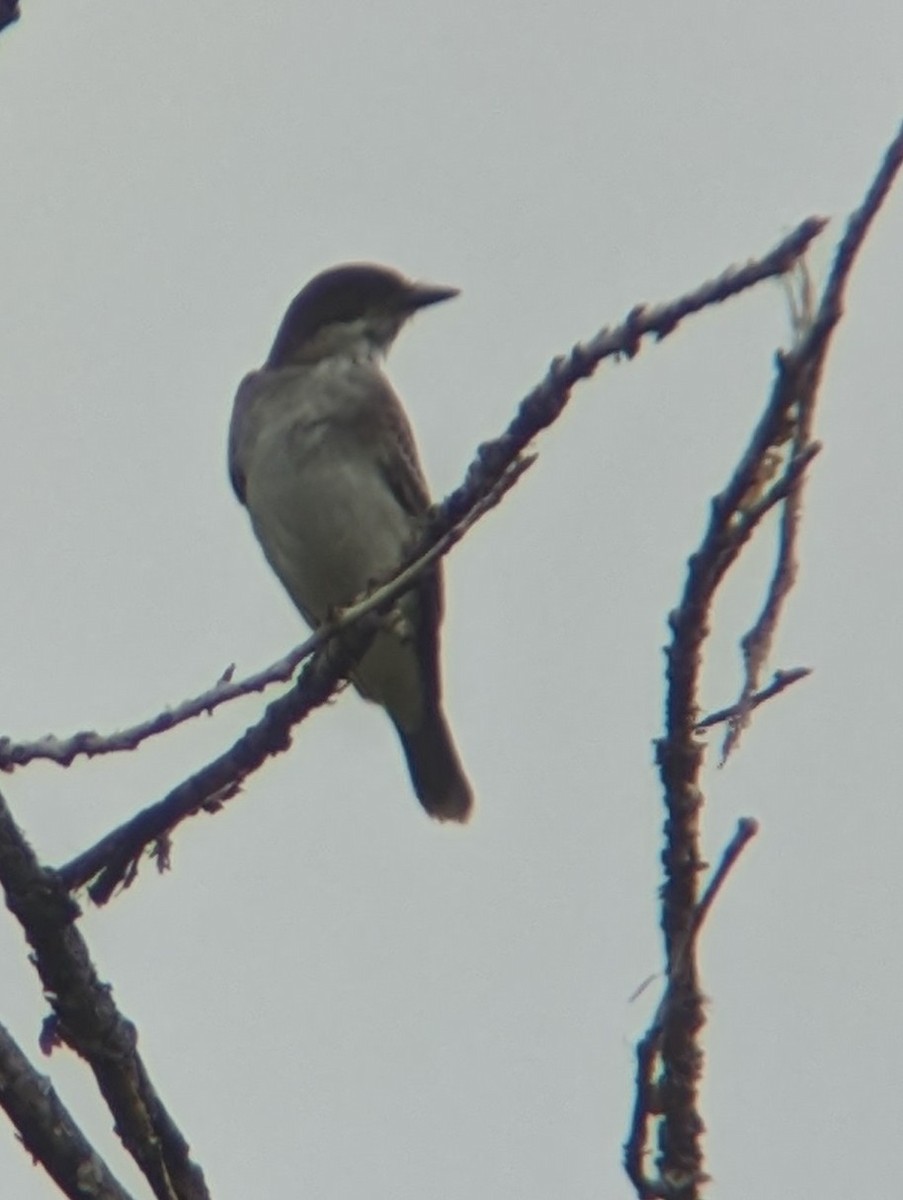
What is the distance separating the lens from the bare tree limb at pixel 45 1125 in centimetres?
329

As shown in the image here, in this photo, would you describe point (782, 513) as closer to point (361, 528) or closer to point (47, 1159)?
point (47, 1159)

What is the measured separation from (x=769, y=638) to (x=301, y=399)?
17.7 feet

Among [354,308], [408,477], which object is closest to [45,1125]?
[408,477]

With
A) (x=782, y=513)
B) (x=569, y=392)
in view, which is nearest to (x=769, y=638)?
(x=782, y=513)

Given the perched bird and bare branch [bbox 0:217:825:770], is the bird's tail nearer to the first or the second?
the perched bird

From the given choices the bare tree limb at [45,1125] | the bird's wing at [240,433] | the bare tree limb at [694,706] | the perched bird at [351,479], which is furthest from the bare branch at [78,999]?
the bird's wing at [240,433]

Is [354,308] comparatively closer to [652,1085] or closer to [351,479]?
[351,479]

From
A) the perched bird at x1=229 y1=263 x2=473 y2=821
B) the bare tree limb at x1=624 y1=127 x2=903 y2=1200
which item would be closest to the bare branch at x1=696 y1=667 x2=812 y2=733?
the bare tree limb at x1=624 y1=127 x2=903 y2=1200

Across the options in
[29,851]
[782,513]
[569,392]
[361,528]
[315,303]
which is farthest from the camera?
[315,303]

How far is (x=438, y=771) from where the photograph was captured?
8.34m

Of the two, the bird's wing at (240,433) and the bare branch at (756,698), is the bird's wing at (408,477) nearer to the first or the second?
the bird's wing at (240,433)

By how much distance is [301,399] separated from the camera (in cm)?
792

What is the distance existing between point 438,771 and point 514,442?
5224mm

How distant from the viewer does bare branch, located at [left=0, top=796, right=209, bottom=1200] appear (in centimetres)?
353
